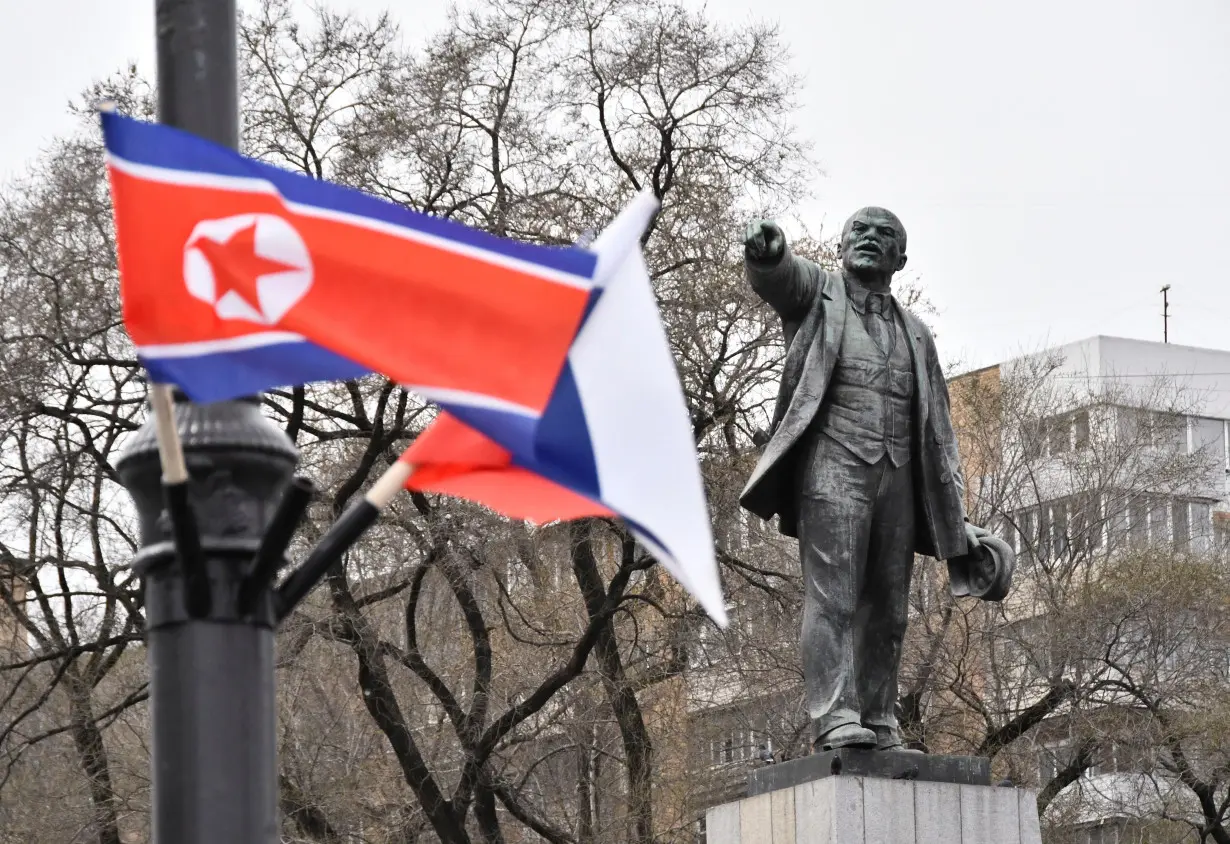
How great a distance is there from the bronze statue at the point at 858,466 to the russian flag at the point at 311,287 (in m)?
4.47

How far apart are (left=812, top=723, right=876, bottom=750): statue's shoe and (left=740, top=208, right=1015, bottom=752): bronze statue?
124 mm

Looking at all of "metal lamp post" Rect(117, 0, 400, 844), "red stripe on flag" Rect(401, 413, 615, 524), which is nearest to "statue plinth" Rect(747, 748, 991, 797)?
"red stripe on flag" Rect(401, 413, 615, 524)

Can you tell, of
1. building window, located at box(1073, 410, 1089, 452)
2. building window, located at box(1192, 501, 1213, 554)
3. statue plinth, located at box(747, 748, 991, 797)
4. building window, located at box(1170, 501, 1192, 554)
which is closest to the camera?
statue plinth, located at box(747, 748, 991, 797)

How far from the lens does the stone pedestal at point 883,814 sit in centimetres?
869

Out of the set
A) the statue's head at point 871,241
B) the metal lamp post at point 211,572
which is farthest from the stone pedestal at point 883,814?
the metal lamp post at point 211,572

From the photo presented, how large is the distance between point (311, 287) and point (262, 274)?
0.10 meters

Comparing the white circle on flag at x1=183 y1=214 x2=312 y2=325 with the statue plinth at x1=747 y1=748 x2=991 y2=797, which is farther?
the statue plinth at x1=747 y1=748 x2=991 y2=797

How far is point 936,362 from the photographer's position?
9.75m

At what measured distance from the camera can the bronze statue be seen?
9281 millimetres

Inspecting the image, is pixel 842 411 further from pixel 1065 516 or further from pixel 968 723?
pixel 1065 516

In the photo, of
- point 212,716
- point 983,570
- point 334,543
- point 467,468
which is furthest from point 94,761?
point 212,716

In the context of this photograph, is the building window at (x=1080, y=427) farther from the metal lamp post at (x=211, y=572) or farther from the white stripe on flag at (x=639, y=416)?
the metal lamp post at (x=211, y=572)

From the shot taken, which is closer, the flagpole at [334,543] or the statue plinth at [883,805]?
the flagpole at [334,543]

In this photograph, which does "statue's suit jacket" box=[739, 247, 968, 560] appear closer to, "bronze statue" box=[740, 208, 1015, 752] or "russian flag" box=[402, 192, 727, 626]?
"bronze statue" box=[740, 208, 1015, 752]
